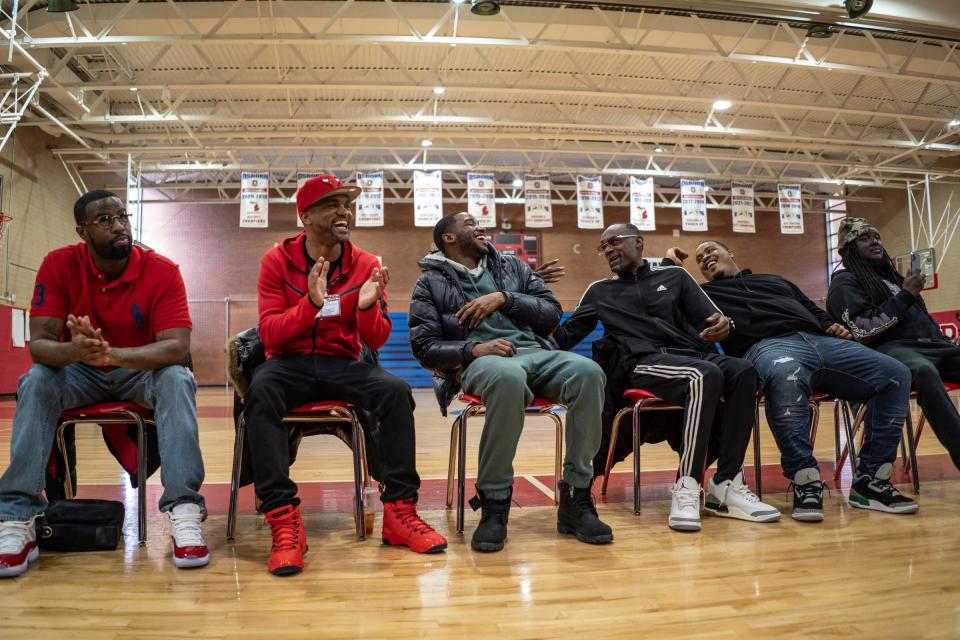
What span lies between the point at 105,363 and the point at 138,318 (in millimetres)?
301

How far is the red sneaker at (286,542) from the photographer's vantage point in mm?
2096

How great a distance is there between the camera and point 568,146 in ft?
41.8

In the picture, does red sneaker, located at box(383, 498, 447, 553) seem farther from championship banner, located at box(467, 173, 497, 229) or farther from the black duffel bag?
championship banner, located at box(467, 173, 497, 229)

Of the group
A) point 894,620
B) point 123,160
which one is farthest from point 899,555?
point 123,160

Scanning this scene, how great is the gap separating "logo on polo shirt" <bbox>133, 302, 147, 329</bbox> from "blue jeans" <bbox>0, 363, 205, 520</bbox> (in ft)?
0.63

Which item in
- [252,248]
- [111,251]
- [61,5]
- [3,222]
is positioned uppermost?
[61,5]

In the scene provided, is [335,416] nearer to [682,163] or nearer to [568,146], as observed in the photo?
[568,146]

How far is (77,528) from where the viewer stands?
234 cm

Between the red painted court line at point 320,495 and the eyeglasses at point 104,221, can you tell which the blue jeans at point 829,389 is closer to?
the red painted court line at point 320,495

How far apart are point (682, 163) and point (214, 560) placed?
1485 centimetres

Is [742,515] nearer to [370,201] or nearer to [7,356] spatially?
[370,201]

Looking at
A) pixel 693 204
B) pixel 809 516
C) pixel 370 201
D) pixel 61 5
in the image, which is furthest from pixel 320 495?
pixel 693 204

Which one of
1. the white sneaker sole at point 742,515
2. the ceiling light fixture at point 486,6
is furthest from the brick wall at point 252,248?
the white sneaker sole at point 742,515

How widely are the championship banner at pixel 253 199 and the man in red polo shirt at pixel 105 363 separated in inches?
382
